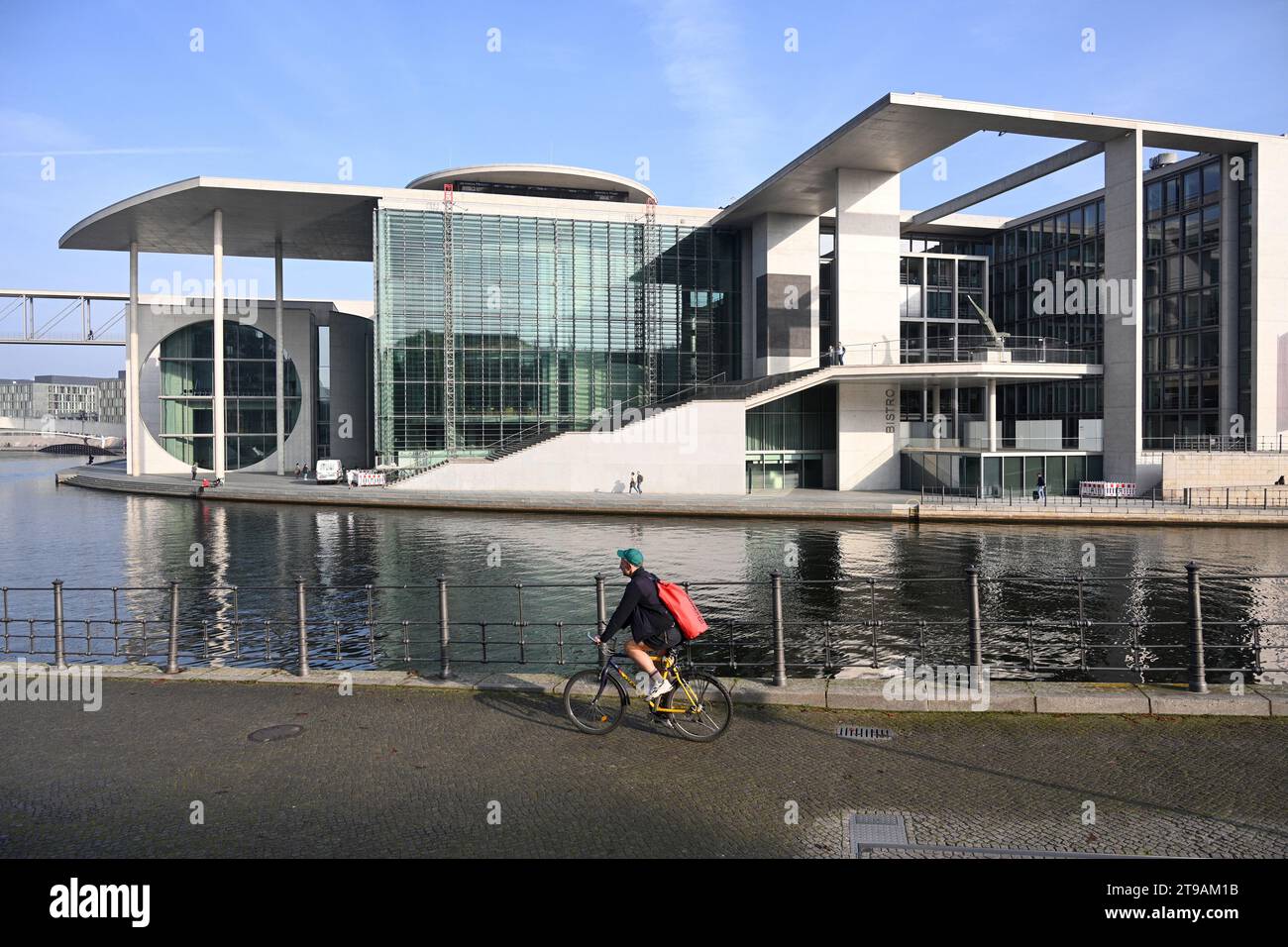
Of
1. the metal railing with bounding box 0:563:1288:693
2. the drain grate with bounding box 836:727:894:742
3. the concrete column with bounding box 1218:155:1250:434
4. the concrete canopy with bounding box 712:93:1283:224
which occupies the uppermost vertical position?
the concrete canopy with bounding box 712:93:1283:224

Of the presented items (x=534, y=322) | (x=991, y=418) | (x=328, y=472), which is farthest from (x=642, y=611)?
(x=328, y=472)

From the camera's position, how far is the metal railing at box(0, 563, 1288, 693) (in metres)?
12.8

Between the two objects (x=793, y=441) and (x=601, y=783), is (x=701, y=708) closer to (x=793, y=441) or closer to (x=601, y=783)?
(x=601, y=783)

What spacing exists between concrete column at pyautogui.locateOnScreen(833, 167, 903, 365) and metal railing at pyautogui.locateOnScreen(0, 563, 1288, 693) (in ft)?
88.4

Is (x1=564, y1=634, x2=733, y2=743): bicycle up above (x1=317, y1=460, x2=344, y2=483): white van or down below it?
below

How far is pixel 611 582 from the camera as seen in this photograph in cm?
2192

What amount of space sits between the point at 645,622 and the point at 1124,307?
1553 inches

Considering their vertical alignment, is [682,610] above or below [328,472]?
below

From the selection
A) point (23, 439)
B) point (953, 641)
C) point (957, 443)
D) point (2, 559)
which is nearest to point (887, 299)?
point (957, 443)

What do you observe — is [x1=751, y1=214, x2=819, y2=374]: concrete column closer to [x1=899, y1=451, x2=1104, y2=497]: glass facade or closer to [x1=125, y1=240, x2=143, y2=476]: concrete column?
[x1=899, y1=451, x2=1104, y2=497]: glass facade

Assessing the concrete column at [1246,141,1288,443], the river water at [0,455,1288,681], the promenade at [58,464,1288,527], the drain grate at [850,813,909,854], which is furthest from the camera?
the concrete column at [1246,141,1288,443]

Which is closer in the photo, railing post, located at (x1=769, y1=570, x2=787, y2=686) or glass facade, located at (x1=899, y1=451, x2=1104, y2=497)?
railing post, located at (x1=769, y1=570, x2=787, y2=686)

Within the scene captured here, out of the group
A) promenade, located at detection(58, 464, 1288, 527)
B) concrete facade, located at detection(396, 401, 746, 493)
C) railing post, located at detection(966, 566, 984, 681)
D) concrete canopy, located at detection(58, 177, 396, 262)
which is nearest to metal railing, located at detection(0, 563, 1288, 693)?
railing post, located at detection(966, 566, 984, 681)

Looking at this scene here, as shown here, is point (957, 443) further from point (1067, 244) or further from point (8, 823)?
point (8, 823)
